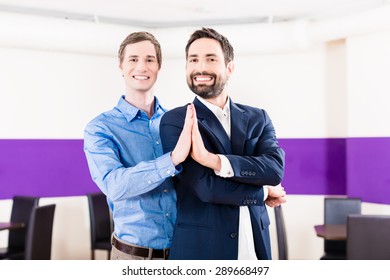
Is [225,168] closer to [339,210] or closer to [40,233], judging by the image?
[40,233]

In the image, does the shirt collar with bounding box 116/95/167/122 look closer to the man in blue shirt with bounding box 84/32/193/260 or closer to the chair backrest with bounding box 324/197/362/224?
the man in blue shirt with bounding box 84/32/193/260

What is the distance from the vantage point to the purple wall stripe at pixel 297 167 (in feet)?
9.64

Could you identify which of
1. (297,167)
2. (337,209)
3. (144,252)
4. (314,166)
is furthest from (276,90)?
(337,209)

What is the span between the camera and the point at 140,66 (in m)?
1.56

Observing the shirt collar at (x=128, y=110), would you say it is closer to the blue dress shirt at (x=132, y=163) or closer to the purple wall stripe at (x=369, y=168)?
the blue dress shirt at (x=132, y=163)

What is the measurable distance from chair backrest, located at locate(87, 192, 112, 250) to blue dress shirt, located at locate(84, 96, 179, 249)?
234cm

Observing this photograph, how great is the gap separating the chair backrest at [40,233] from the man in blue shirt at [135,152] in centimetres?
175

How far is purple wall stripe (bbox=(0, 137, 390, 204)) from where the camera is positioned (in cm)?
294

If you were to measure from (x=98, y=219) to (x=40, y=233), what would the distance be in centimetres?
73

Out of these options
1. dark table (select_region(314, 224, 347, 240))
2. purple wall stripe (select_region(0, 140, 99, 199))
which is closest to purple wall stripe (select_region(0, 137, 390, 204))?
purple wall stripe (select_region(0, 140, 99, 199))

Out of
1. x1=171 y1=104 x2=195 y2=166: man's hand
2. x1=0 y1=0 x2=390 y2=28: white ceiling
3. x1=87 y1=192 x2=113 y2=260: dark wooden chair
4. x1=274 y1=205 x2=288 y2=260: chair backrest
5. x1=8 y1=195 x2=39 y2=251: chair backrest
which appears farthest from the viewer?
x1=87 y1=192 x2=113 y2=260: dark wooden chair

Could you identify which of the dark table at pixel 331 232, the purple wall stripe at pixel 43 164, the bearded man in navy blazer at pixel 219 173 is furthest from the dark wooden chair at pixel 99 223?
the bearded man in navy blazer at pixel 219 173
